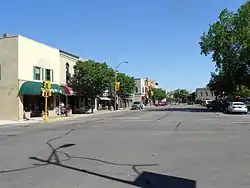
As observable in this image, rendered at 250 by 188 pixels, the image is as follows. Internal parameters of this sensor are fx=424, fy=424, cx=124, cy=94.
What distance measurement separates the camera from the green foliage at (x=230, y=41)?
5759 cm

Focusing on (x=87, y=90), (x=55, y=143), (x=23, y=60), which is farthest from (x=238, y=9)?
(x=55, y=143)

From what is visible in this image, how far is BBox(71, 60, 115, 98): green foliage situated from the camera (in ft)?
182

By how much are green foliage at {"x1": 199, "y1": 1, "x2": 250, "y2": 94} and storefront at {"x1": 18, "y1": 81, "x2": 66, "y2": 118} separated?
22442 millimetres

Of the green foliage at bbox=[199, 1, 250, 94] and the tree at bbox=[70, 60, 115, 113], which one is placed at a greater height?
the green foliage at bbox=[199, 1, 250, 94]

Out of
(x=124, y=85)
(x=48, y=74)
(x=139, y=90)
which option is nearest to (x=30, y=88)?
(x=48, y=74)

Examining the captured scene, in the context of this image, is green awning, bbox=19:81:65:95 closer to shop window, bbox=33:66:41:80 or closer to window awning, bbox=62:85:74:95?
shop window, bbox=33:66:41:80

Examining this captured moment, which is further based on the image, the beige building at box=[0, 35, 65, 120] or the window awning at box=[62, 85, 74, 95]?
the window awning at box=[62, 85, 74, 95]

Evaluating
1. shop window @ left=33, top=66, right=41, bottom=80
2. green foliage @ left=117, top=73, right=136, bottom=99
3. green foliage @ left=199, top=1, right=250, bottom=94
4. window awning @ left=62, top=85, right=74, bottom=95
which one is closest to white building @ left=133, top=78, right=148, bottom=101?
green foliage @ left=117, top=73, right=136, bottom=99

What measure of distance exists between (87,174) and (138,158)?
8.76 ft

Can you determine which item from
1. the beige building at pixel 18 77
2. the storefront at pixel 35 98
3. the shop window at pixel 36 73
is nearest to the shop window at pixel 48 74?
the storefront at pixel 35 98

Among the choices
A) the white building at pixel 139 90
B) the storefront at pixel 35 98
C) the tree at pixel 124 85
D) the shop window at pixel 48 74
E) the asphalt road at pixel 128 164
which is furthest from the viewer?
the white building at pixel 139 90

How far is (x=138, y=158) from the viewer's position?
11.9 metres

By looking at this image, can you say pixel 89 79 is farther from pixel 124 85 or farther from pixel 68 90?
pixel 124 85

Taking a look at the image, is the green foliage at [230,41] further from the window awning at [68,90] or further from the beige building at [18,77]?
the beige building at [18,77]
